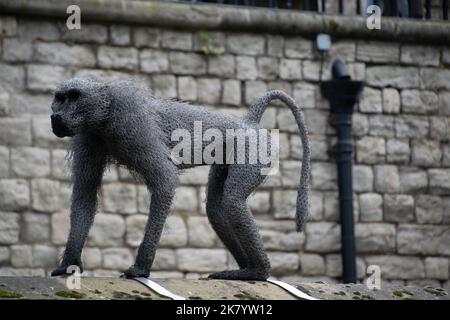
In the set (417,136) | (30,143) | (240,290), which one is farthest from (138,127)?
(417,136)

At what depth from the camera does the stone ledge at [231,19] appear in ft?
36.7

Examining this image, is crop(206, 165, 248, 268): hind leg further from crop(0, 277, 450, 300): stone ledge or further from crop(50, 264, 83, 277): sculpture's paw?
crop(50, 264, 83, 277): sculpture's paw

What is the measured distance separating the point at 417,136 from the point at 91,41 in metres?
3.43

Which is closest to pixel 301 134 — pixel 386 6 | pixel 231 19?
pixel 231 19

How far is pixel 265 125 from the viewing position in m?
11.8

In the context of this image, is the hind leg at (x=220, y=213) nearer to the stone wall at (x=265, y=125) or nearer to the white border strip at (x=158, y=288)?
the white border strip at (x=158, y=288)

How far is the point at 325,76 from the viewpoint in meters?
12.3

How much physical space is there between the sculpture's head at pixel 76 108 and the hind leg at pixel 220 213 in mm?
917

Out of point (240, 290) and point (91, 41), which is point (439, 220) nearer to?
point (91, 41)

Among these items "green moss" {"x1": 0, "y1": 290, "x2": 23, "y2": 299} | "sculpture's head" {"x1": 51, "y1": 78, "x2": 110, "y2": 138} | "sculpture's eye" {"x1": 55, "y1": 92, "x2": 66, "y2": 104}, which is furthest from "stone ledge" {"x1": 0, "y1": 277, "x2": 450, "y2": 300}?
"sculpture's eye" {"x1": 55, "y1": 92, "x2": 66, "y2": 104}

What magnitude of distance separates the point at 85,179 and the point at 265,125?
5.02m

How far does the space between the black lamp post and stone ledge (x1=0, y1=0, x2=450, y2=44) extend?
428 millimetres

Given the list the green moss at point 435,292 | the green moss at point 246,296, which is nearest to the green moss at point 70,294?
the green moss at point 246,296

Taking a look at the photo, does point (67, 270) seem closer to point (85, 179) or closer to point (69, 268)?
point (69, 268)
